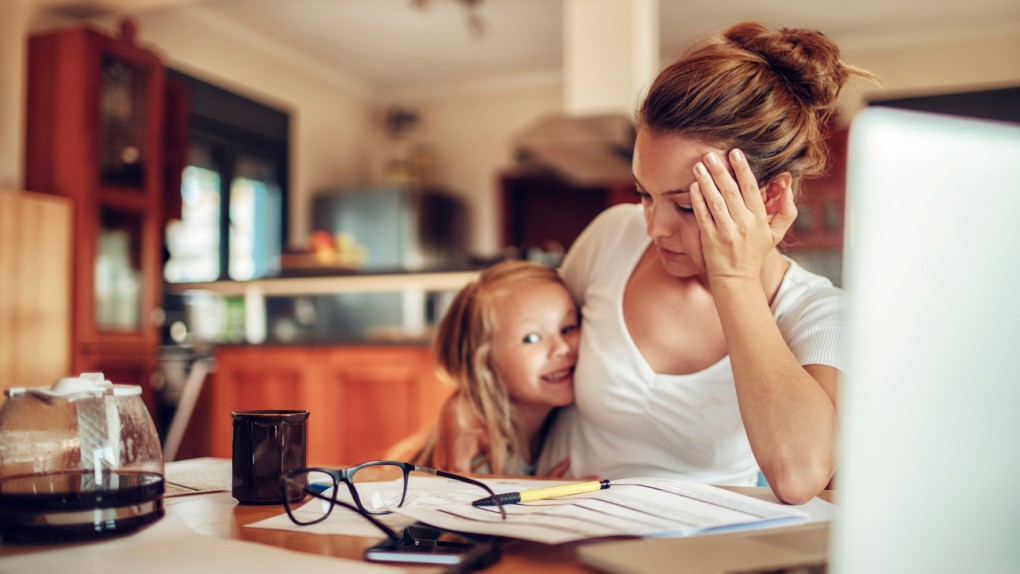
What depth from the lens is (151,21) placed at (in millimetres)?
4586

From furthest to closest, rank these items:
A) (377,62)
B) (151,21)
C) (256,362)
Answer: (377,62) < (151,21) < (256,362)

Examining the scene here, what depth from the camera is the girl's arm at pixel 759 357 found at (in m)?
0.86

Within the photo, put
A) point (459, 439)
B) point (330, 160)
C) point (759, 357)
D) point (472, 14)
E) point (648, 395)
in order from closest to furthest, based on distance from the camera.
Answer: point (759, 357) → point (648, 395) → point (459, 439) → point (472, 14) → point (330, 160)

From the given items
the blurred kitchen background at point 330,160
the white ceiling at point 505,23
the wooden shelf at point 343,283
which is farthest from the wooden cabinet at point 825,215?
the wooden shelf at point 343,283

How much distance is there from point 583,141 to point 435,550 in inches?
120

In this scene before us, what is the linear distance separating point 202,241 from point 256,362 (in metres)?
2.12

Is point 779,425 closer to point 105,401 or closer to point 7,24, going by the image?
point 105,401

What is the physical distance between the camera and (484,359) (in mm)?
1359

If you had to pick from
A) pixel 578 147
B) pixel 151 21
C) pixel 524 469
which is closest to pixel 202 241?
pixel 151 21

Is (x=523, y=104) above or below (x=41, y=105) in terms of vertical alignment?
above

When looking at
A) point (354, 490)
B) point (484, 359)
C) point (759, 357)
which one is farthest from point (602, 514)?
point (484, 359)

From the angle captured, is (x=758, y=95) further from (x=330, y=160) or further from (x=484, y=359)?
(x=330, y=160)

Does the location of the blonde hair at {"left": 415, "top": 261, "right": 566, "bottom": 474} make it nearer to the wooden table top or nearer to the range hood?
the wooden table top

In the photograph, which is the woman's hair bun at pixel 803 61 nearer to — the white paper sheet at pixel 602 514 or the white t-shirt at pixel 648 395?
the white t-shirt at pixel 648 395
